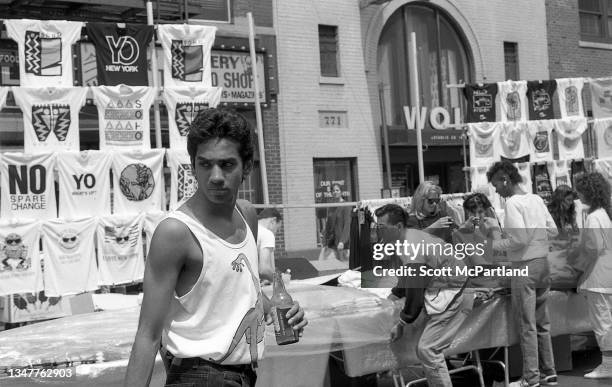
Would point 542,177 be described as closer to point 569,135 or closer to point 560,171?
point 560,171

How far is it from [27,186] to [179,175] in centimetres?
206

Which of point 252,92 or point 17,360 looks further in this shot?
point 252,92

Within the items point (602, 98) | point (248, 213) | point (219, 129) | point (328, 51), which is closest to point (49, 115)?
point (248, 213)

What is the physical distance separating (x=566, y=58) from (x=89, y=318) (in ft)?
58.6

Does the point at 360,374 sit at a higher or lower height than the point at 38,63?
lower

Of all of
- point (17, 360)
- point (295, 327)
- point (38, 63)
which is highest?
point (38, 63)

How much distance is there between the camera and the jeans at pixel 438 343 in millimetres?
6125

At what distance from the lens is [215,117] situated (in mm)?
2855

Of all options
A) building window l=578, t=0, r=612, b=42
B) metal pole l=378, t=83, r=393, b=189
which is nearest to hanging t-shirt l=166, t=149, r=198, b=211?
metal pole l=378, t=83, r=393, b=189

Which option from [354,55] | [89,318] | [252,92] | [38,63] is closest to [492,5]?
[354,55]

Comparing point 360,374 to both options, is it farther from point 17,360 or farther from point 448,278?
point 17,360

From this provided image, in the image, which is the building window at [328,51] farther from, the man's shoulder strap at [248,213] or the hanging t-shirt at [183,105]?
the man's shoulder strap at [248,213]

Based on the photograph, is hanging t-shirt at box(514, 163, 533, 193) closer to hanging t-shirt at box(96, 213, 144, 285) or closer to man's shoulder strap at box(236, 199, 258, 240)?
hanging t-shirt at box(96, 213, 144, 285)

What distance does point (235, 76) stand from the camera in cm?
1506
